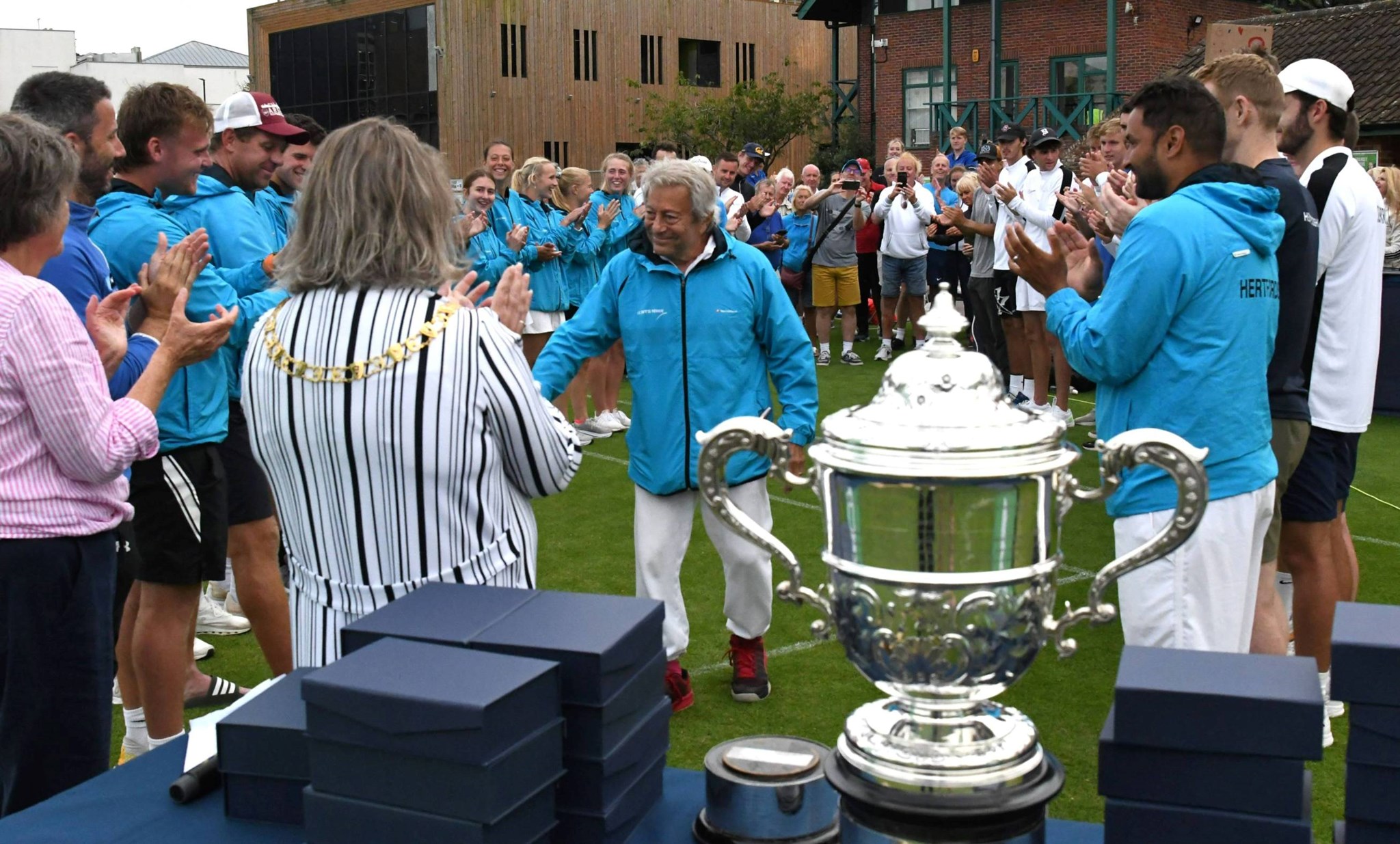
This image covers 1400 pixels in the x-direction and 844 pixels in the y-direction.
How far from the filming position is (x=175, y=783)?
2062mm

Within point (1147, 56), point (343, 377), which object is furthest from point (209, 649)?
point (1147, 56)

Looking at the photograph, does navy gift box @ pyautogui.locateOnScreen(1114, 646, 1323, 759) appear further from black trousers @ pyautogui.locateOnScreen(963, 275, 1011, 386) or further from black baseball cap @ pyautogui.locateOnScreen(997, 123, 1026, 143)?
black baseball cap @ pyautogui.locateOnScreen(997, 123, 1026, 143)

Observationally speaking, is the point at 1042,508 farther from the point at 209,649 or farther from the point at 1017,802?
the point at 209,649

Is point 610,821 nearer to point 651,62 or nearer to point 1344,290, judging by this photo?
point 1344,290

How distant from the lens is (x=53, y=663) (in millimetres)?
2781

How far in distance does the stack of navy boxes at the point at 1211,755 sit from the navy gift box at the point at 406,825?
719 millimetres

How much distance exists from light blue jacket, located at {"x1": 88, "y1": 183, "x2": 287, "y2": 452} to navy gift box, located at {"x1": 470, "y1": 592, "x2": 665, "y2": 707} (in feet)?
7.41

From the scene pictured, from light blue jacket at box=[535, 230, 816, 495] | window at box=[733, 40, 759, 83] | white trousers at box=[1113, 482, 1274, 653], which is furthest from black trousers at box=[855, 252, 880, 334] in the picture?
window at box=[733, 40, 759, 83]

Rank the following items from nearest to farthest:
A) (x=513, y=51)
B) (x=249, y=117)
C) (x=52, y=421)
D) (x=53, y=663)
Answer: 1. (x=52, y=421)
2. (x=53, y=663)
3. (x=249, y=117)
4. (x=513, y=51)

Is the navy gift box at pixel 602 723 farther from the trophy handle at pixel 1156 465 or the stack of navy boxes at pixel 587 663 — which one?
the trophy handle at pixel 1156 465

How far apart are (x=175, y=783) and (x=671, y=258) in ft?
8.66

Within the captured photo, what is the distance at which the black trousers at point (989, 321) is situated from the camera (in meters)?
10.5

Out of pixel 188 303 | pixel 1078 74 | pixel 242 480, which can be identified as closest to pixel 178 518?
pixel 242 480

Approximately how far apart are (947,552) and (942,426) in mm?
150
